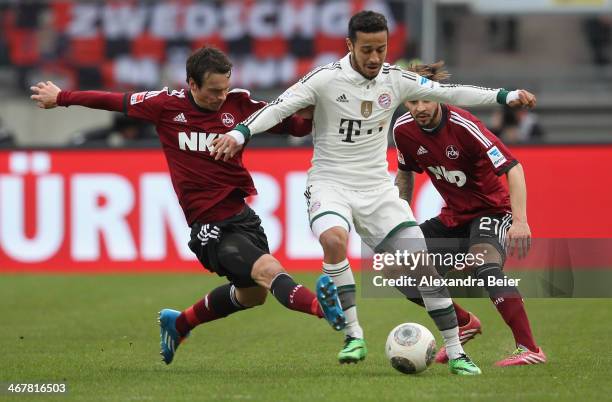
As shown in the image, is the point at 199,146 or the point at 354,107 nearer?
the point at 354,107

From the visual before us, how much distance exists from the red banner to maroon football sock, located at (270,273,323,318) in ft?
26.3

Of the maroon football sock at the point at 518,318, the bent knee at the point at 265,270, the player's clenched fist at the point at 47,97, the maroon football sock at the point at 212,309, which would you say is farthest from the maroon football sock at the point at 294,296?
the player's clenched fist at the point at 47,97

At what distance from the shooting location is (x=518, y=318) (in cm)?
850

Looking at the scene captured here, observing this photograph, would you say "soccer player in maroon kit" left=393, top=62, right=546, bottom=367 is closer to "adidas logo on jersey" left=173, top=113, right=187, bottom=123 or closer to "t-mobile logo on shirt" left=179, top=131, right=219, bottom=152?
"t-mobile logo on shirt" left=179, top=131, right=219, bottom=152

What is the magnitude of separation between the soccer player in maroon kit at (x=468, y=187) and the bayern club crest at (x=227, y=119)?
121cm

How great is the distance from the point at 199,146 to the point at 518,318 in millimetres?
2458

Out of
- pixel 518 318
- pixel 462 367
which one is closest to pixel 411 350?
pixel 462 367

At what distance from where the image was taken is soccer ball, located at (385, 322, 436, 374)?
26.1ft

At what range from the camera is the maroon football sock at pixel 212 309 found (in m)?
8.78

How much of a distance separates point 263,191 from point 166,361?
7599 millimetres

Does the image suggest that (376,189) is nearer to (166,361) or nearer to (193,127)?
(193,127)

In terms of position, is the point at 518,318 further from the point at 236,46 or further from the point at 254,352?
the point at 236,46

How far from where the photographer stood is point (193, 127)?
8445 mm

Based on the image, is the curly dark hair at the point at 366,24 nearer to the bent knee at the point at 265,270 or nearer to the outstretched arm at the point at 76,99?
the bent knee at the point at 265,270
